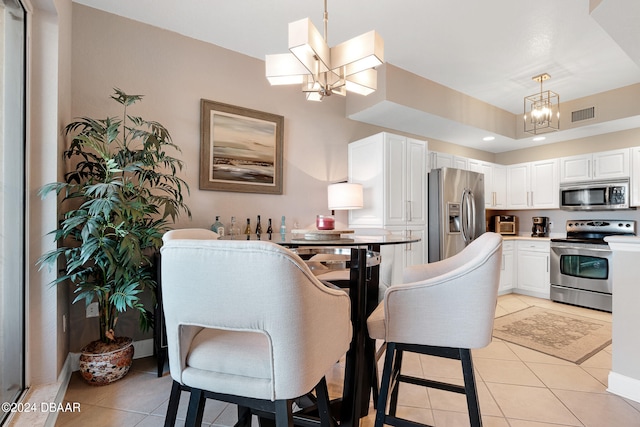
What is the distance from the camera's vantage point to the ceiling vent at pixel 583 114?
3.97m

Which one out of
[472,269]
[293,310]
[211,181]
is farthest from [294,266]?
[211,181]

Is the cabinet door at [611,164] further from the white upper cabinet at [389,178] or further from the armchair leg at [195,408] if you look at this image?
the armchair leg at [195,408]

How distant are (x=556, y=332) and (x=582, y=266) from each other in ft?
4.65

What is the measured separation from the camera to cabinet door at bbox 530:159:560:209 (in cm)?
457

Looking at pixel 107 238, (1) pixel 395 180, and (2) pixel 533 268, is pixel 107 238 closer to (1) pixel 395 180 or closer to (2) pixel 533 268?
(1) pixel 395 180

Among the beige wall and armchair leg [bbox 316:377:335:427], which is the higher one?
the beige wall

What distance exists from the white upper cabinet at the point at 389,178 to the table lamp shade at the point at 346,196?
Result: 25 cm

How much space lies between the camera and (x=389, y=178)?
3.41 metres

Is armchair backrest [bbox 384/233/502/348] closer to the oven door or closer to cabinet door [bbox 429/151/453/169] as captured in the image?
cabinet door [bbox 429/151/453/169]

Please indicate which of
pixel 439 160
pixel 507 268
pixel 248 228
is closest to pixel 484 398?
pixel 248 228

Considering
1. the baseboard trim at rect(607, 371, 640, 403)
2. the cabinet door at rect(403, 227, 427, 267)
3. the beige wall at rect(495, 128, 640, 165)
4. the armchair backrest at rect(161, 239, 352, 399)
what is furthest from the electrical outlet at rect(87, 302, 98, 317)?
the beige wall at rect(495, 128, 640, 165)

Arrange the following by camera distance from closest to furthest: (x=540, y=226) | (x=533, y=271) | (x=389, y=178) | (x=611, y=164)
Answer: (x=389, y=178)
(x=611, y=164)
(x=533, y=271)
(x=540, y=226)

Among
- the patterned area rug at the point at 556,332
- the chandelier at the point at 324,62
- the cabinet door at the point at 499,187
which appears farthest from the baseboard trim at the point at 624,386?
the cabinet door at the point at 499,187

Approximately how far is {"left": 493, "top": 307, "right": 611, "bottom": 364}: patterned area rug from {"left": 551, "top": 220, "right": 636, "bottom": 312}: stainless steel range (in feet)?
1.56
